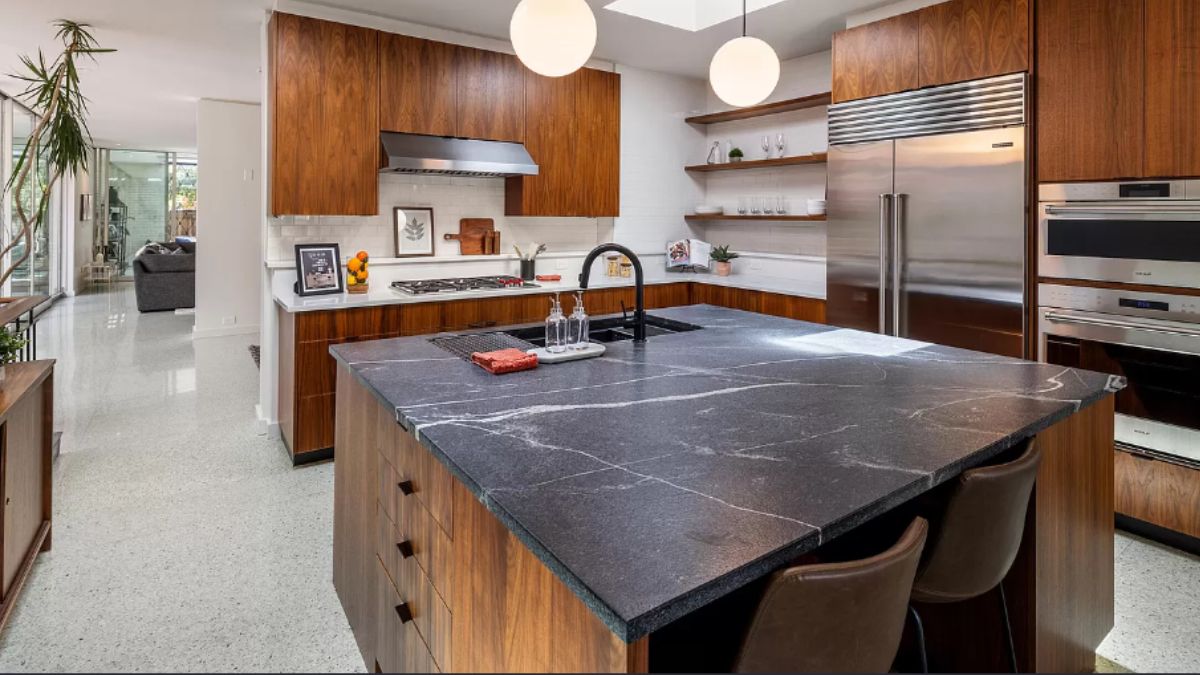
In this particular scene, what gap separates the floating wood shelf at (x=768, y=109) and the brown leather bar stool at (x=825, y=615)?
3.90m

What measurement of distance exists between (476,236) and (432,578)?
12.1 ft

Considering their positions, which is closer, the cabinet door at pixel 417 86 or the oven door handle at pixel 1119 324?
the oven door handle at pixel 1119 324

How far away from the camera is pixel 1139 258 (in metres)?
2.87

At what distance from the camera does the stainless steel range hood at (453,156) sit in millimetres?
4043

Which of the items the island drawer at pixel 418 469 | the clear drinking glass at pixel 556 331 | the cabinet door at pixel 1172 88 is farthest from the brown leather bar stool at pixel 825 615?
the cabinet door at pixel 1172 88

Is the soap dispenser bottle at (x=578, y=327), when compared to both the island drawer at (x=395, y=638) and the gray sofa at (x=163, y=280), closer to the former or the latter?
the island drawer at (x=395, y=638)

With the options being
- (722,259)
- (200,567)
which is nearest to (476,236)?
(722,259)

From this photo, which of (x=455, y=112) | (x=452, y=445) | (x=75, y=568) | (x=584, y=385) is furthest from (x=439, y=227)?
(x=452, y=445)

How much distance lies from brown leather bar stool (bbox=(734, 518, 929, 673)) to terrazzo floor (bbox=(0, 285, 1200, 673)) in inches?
35.6

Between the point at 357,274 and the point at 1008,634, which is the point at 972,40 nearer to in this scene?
the point at 1008,634

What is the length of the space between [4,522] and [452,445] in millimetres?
1767

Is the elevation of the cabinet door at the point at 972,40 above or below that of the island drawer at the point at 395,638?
above

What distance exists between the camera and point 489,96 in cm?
452

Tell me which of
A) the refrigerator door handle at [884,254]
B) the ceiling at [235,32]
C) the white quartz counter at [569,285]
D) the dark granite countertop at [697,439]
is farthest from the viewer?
the ceiling at [235,32]
